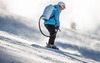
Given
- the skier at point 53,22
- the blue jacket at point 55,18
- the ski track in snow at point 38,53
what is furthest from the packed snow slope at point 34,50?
the blue jacket at point 55,18

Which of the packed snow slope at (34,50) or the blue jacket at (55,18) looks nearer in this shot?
the packed snow slope at (34,50)

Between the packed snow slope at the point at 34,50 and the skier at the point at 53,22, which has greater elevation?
the skier at the point at 53,22

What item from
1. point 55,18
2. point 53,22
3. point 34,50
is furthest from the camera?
point 53,22

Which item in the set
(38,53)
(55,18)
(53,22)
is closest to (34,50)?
(38,53)

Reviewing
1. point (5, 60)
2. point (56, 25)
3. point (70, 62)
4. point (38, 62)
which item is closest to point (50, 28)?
point (56, 25)

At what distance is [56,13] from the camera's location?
13.7 metres

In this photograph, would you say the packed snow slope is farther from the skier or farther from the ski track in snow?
the skier

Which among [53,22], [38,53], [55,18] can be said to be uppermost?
[55,18]

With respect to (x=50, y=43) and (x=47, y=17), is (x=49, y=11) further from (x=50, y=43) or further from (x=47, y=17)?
(x=50, y=43)

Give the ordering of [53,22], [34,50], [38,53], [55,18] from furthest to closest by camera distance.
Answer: [53,22], [55,18], [34,50], [38,53]

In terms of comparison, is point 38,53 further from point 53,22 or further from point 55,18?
point 53,22

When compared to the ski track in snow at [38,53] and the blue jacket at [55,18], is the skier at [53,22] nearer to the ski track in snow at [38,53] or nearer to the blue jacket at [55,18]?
the blue jacket at [55,18]

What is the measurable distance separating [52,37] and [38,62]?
6296mm

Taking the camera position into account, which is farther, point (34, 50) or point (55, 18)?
point (55, 18)
